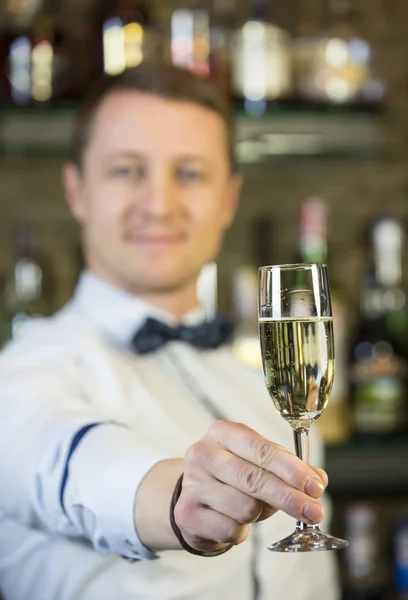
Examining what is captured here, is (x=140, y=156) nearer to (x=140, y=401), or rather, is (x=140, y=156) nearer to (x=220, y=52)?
(x=140, y=401)

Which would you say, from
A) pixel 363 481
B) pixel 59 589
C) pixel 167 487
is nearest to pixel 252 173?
pixel 363 481

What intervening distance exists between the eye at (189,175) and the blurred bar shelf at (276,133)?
543mm

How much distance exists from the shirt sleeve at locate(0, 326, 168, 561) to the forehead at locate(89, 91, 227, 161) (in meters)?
0.36

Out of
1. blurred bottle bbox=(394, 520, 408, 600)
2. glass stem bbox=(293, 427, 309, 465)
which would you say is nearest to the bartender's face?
glass stem bbox=(293, 427, 309, 465)

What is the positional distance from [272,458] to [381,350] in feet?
4.74

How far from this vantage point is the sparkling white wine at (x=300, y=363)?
82cm

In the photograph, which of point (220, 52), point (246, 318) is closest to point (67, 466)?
point (246, 318)

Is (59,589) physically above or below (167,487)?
below

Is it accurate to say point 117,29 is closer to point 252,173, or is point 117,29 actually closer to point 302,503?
point 252,173

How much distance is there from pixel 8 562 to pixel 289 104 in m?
1.03

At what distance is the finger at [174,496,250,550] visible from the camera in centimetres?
74

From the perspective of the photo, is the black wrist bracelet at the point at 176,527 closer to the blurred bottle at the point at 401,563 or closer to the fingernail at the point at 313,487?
the fingernail at the point at 313,487

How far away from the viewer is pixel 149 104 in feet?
4.44

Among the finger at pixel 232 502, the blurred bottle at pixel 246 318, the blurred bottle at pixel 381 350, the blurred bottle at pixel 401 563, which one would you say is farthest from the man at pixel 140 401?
the blurred bottle at pixel 401 563
